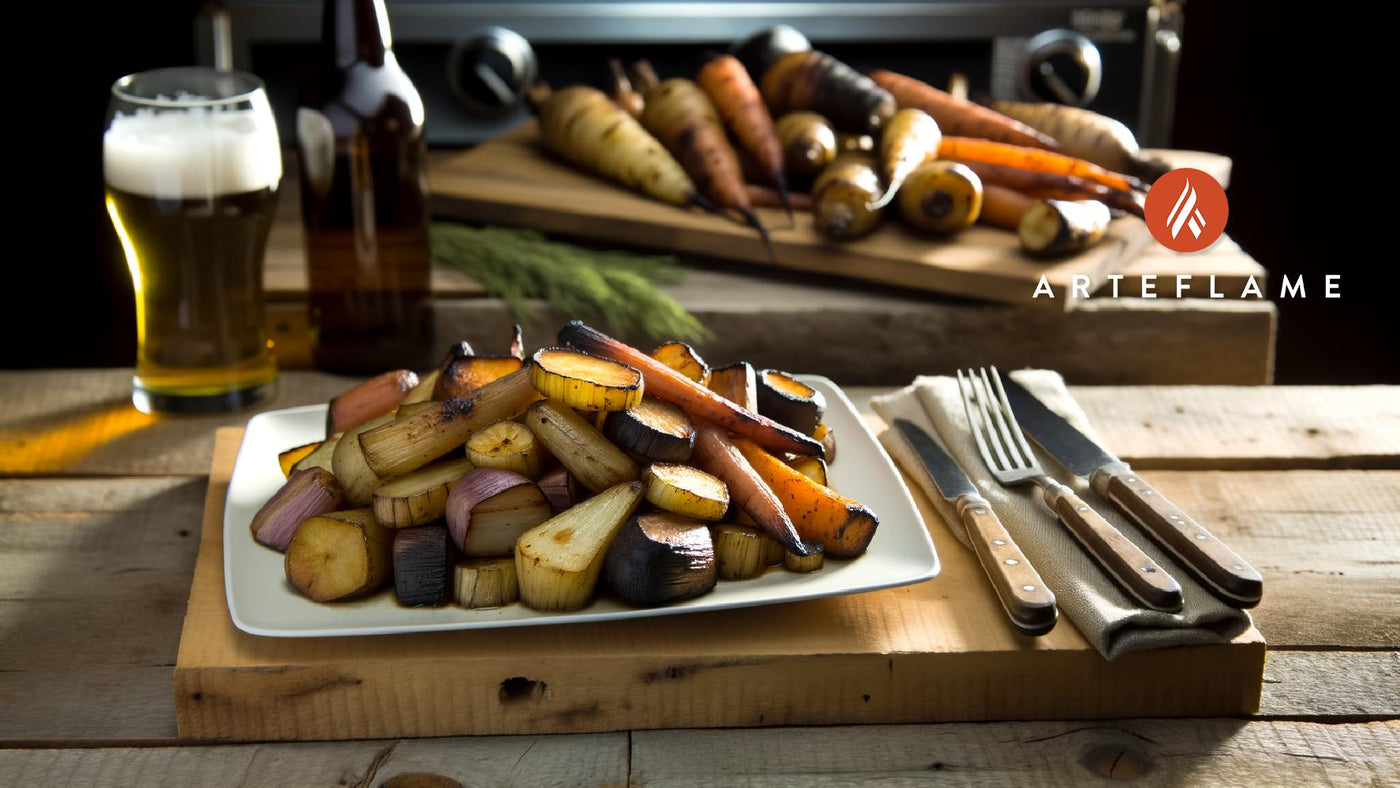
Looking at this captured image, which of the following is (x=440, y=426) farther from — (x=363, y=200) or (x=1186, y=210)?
(x=1186, y=210)

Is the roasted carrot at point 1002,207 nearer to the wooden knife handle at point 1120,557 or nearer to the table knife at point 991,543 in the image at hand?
the table knife at point 991,543

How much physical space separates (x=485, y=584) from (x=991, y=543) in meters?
0.35

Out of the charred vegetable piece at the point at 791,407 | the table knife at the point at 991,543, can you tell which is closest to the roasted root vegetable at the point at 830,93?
the table knife at the point at 991,543

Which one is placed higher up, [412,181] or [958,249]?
[412,181]

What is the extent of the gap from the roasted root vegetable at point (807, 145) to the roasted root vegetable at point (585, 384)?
Answer: 94 centimetres

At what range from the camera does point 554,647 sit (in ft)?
2.86

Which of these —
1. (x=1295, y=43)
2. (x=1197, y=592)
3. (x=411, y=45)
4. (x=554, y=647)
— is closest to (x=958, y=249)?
(x=1197, y=592)

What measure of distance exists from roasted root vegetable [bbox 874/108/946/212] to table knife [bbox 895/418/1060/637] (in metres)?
0.56

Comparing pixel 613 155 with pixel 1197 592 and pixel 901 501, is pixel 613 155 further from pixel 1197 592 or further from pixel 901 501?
pixel 1197 592

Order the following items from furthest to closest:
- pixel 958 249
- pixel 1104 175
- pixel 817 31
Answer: pixel 817 31
pixel 1104 175
pixel 958 249

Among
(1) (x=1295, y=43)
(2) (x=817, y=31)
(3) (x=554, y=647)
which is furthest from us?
(1) (x=1295, y=43)

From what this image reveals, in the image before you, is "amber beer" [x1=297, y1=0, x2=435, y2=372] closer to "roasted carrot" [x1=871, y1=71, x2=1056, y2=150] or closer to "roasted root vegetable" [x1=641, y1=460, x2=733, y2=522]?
"roasted root vegetable" [x1=641, y1=460, x2=733, y2=522]

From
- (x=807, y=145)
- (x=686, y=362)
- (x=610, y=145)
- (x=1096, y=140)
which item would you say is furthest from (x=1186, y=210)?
(x=686, y=362)

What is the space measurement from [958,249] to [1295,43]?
140 centimetres
